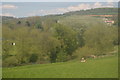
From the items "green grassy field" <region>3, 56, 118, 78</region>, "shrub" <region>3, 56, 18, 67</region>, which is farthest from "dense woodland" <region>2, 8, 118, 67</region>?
"green grassy field" <region>3, 56, 118, 78</region>

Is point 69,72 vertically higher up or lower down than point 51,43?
lower down

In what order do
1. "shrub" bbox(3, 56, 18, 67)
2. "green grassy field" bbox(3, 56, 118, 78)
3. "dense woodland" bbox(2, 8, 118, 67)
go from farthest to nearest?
"dense woodland" bbox(2, 8, 118, 67) → "shrub" bbox(3, 56, 18, 67) → "green grassy field" bbox(3, 56, 118, 78)

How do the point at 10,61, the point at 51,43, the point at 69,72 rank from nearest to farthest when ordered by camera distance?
the point at 69,72 → the point at 10,61 → the point at 51,43

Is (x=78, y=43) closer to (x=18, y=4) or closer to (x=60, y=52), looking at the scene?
(x=60, y=52)

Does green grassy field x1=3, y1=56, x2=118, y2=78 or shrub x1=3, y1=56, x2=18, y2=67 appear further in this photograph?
shrub x1=3, y1=56, x2=18, y2=67

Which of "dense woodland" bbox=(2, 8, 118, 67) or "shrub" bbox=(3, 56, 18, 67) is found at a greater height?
"dense woodland" bbox=(2, 8, 118, 67)

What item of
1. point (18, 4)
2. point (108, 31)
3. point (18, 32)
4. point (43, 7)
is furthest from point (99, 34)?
point (43, 7)

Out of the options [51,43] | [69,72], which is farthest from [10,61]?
[69,72]

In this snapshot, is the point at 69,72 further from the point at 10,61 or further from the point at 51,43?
the point at 51,43

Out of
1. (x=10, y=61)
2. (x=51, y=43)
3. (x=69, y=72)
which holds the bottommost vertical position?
(x=10, y=61)

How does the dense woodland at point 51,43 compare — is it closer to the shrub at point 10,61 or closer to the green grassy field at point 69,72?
the shrub at point 10,61

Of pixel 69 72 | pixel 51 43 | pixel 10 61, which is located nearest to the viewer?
pixel 69 72

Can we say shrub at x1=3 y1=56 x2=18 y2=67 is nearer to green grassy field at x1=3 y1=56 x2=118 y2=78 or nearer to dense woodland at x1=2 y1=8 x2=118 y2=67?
dense woodland at x1=2 y1=8 x2=118 y2=67

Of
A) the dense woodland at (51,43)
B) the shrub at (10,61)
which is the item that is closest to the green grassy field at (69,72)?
the shrub at (10,61)
